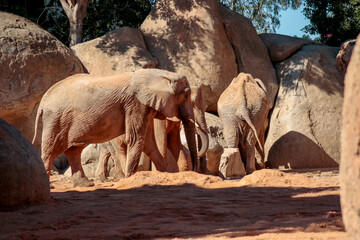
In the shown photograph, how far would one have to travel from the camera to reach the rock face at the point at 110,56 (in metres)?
14.1

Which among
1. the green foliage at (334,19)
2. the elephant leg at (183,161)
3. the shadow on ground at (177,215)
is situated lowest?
the shadow on ground at (177,215)

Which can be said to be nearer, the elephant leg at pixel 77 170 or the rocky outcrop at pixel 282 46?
the elephant leg at pixel 77 170

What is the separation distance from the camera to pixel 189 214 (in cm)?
448

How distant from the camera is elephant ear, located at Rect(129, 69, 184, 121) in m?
8.43

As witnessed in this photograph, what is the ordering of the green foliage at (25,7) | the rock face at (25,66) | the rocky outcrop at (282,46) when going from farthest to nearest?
1. the rocky outcrop at (282,46)
2. the green foliage at (25,7)
3. the rock face at (25,66)

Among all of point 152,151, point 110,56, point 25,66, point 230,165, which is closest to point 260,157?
point 230,165

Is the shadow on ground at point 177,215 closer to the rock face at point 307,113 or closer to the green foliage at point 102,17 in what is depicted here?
the rock face at point 307,113

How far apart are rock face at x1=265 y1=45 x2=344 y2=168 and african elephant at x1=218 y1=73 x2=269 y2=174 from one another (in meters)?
2.37

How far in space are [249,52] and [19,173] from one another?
467 inches

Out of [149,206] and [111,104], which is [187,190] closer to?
[149,206]

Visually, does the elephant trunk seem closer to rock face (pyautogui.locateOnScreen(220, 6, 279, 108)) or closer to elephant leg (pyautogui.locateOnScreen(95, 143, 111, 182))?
elephant leg (pyautogui.locateOnScreen(95, 143, 111, 182))

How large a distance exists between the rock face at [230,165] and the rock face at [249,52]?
4.75m

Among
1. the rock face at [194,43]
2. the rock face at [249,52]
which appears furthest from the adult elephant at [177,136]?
the rock face at [249,52]

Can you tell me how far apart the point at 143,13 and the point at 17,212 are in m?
14.0
